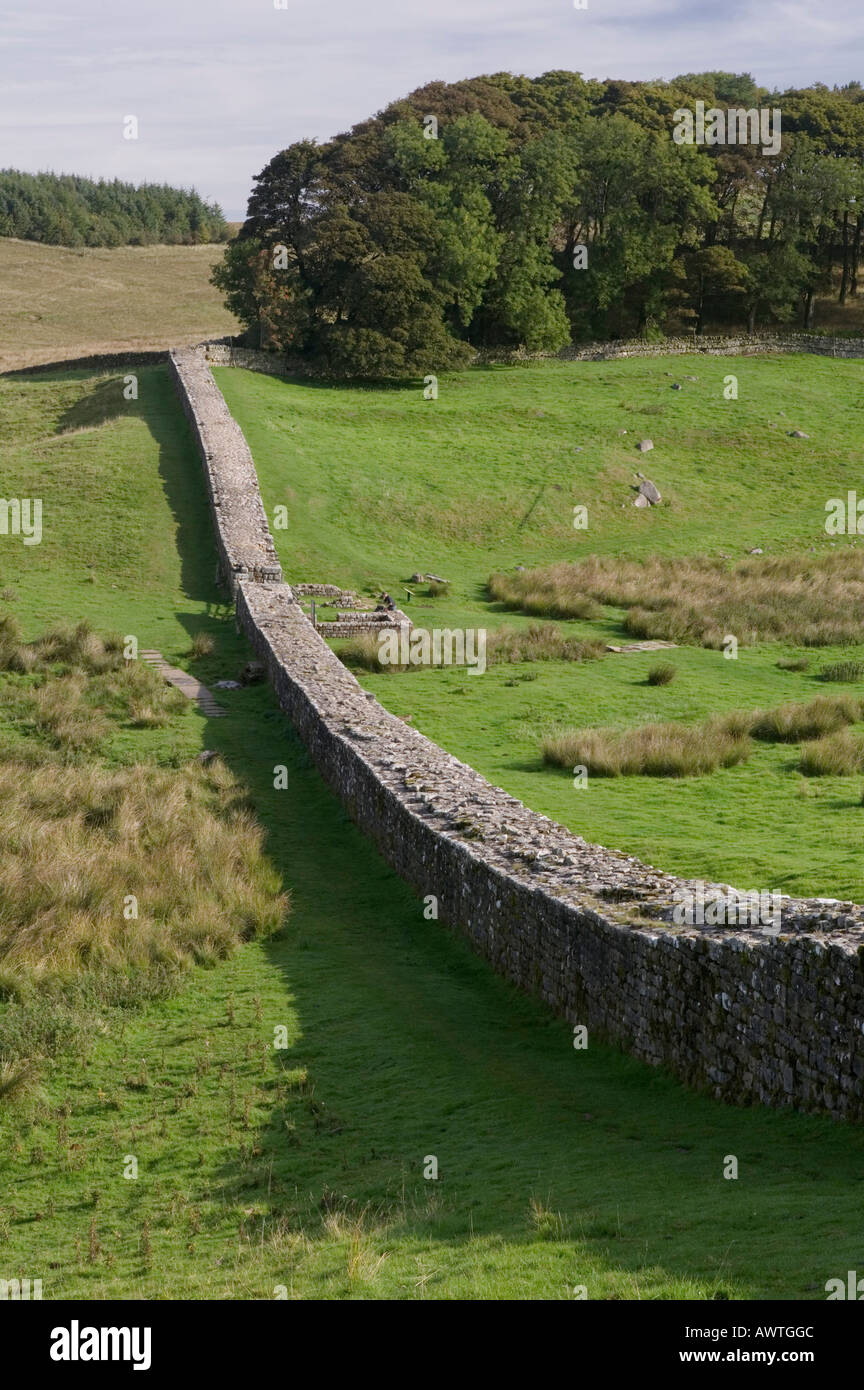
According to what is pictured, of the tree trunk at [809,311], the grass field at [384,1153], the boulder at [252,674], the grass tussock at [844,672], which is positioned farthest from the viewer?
the tree trunk at [809,311]

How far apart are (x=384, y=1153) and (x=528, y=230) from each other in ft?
211

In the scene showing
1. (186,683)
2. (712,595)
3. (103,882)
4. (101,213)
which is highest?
(101,213)

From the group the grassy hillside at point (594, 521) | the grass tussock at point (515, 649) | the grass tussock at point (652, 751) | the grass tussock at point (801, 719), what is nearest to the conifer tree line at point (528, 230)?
the grassy hillside at point (594, 521)

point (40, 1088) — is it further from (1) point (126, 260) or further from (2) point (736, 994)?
(1) point (126, 260)

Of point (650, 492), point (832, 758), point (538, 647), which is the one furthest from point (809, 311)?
point (832, 758)

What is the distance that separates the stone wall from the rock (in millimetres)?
29261

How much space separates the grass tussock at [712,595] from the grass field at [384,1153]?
59.2 feet

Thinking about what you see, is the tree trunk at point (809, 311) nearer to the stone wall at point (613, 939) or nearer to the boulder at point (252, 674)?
the boulder at point (252, 674)

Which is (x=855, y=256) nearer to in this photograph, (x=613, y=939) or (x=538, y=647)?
(x=538, y=647)

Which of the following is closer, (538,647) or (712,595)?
(538,647)

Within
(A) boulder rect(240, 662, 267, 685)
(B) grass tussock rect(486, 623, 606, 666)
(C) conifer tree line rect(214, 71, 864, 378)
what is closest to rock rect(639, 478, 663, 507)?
(C) conifer tree line rect(214, 71, 864, 378)

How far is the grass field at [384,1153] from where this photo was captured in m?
→ 7.71

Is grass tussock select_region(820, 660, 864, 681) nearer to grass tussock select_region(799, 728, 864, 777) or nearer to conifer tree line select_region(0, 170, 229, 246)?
grass tussock select_region(799, 728, 864, 777)

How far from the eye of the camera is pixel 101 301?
4188 inches
